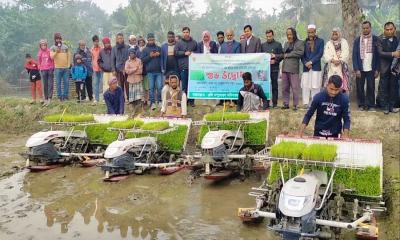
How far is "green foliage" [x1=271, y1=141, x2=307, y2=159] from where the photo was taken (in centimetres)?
575

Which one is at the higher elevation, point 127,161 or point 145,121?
point 145,121

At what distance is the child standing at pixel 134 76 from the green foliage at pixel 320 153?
731cm

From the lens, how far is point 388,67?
10.2m

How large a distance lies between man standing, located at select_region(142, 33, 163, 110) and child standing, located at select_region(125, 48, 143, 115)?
0.73 feet

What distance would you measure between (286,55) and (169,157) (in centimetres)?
392

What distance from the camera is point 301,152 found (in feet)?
19.0

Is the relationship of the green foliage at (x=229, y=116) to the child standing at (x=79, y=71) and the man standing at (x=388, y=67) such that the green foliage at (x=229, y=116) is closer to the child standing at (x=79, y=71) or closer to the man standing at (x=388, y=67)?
the man standing at (x=388, y=67)

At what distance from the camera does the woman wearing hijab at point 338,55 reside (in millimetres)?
10086

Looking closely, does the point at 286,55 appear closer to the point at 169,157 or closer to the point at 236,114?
the point at 236,114

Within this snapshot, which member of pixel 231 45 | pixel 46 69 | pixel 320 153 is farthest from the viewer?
pixel 46 69

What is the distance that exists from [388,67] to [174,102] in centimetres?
507

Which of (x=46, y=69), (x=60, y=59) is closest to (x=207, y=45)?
(x=60, y=59)

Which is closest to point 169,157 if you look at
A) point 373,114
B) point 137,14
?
point 373,114

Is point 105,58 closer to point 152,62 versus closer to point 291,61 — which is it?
point 152,62
